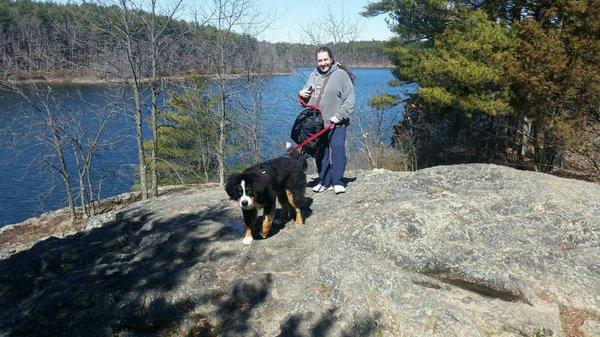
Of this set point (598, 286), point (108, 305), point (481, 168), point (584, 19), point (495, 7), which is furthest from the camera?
point (495, 7)

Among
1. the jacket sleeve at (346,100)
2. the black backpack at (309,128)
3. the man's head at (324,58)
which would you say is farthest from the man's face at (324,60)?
the black backpack at (309,128)

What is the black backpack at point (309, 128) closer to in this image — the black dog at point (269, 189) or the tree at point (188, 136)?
the black dog at point (269, 189)

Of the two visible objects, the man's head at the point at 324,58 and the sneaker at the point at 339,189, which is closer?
the man's head at the point at 324,58

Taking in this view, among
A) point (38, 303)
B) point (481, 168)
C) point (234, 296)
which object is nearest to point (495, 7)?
point (481, 168)

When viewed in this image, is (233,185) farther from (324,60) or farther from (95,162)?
(95,162)

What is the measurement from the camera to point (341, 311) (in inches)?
160

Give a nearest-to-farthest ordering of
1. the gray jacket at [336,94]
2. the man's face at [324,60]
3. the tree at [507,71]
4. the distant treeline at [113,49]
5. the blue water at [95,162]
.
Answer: the man's face at [324,60], the gray jacket at [336,94], the tree at [507,71], the distant treeline at [113,49], the blue water at [95,162]

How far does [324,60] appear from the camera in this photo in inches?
251

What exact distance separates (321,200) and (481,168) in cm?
282

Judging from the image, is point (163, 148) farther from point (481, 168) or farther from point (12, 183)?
point (481, 168)

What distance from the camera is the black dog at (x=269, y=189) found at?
511 centimetres

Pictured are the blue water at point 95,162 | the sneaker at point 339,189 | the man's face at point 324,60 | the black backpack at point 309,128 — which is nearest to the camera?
the man's face at point 324,60

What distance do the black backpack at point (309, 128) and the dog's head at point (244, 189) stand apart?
1.87 meters

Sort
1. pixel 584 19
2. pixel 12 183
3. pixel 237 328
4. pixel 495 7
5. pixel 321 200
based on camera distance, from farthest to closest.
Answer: pixel 12 183, pixel 495 7, pixel 584 19, pixel 321 200, pixel 237 328
